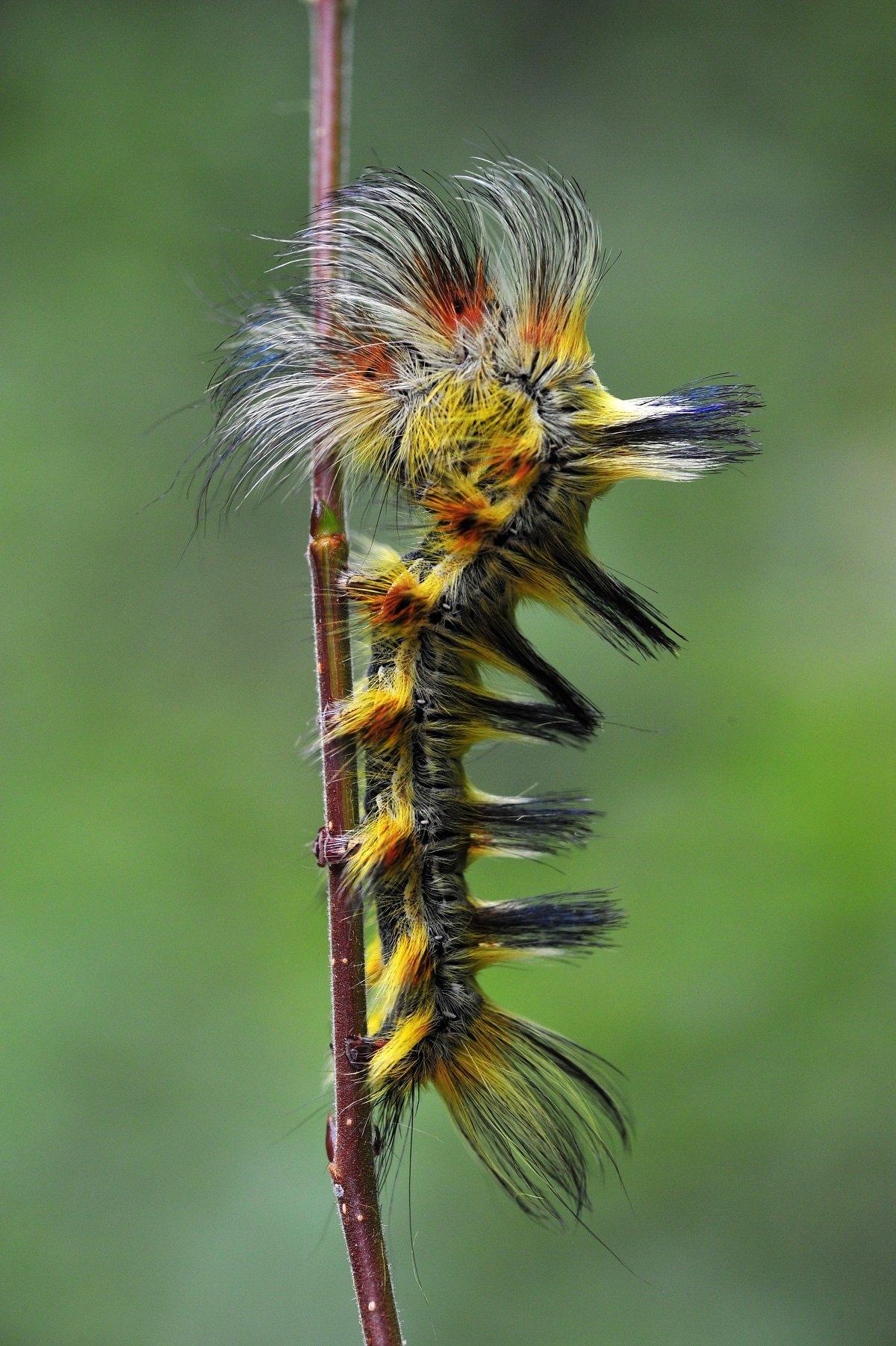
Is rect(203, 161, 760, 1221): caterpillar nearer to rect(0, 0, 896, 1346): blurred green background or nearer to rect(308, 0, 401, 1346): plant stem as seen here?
rect(308, 0, 401, 1346): plant stem

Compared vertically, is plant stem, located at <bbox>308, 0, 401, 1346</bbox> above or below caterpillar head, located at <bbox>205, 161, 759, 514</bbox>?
below

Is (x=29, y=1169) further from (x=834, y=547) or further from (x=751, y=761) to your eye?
(x=834, y=547)

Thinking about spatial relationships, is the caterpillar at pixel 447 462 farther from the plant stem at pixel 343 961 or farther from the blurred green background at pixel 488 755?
the blurred green background at pixel 488 755

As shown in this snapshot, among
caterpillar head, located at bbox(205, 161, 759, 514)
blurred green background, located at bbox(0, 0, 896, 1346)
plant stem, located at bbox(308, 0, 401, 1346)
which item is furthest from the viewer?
blurred green background, located at bbox(0, 0, 896, 1346)

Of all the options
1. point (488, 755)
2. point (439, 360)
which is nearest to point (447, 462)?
point (439, 360)

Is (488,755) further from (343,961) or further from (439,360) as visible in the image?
(343,961)

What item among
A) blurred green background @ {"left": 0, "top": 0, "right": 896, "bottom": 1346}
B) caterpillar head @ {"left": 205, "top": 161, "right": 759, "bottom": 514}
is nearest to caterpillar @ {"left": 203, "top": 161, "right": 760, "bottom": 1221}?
caterpillar head @ {"left": 205, "top": 161, "right": 759, "bottom": 514}
